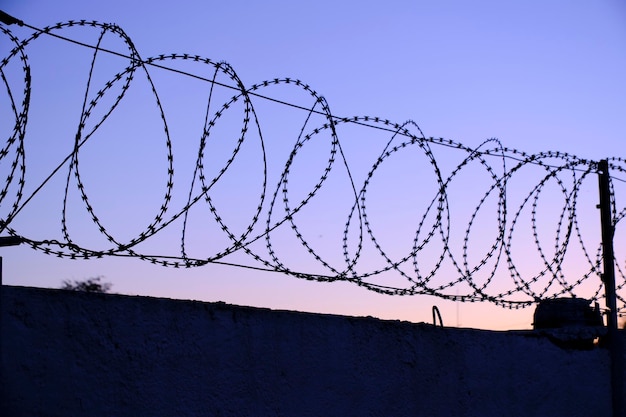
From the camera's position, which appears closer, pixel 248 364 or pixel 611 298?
pixel 248 364

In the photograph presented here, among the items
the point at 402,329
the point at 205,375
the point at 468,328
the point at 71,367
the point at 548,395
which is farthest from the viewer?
the point at 548,395

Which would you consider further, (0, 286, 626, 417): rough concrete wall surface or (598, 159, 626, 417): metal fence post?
(598, 159, 626, 417): metal fence post

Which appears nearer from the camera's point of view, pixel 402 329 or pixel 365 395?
pixel 365 395

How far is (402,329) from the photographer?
6523mm

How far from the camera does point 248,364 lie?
210 inches

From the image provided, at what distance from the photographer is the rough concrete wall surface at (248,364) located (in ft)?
14.3

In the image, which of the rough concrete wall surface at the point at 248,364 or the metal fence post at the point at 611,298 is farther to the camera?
the metal fence post at the point at 611,298

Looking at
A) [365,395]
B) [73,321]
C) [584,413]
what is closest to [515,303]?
[584,413]

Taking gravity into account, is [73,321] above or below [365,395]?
above

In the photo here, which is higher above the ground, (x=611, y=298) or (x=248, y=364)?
(x=611, y=298)

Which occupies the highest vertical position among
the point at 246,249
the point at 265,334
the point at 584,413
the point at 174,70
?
the point at 174,70

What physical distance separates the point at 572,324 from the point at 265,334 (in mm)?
3769

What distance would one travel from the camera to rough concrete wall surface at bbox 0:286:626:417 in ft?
14.3

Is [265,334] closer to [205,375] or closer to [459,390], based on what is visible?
[205,375]
